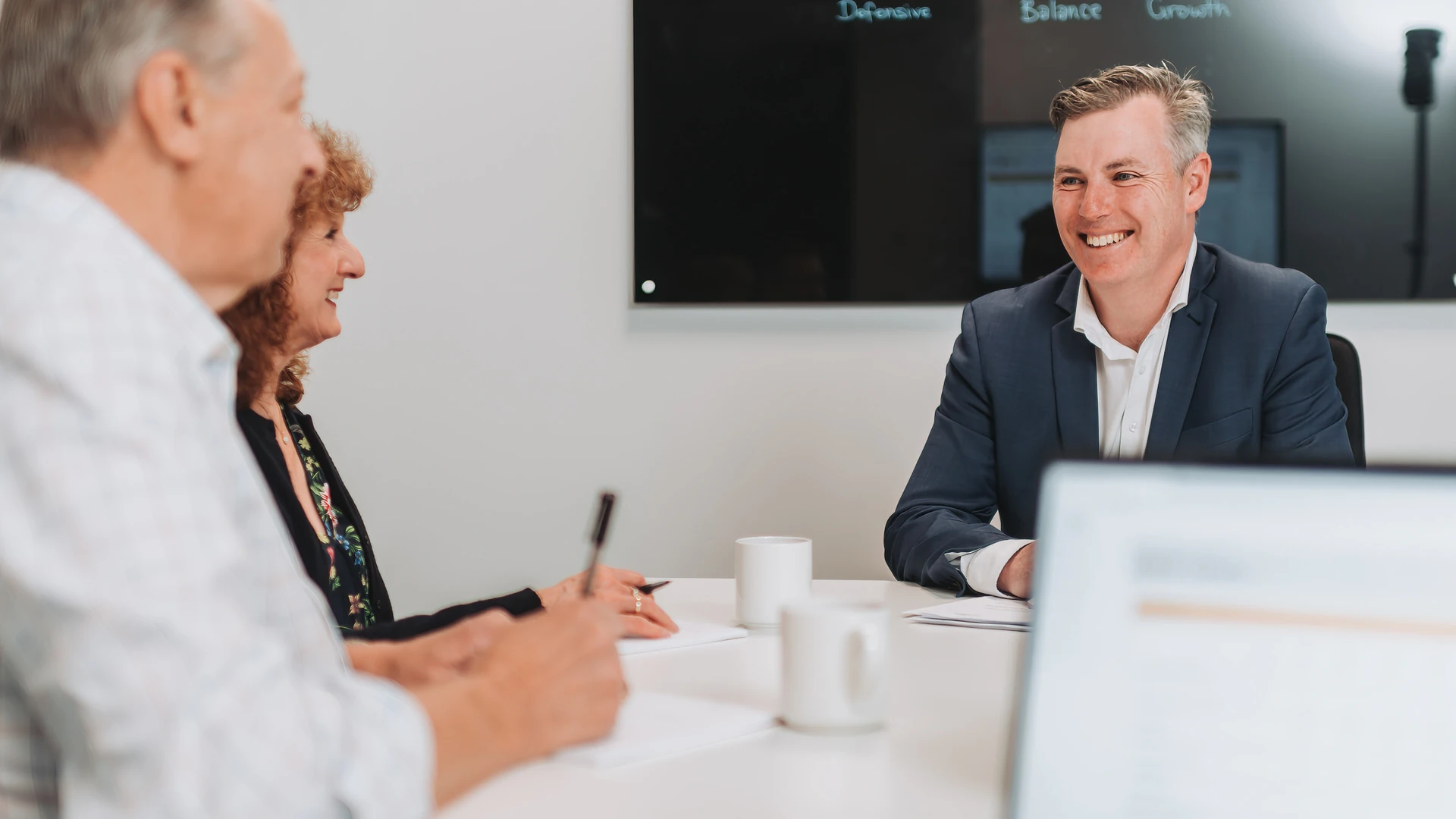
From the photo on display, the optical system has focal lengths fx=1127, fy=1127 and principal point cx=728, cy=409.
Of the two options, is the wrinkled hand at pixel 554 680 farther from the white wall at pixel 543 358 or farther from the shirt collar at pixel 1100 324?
the white wall at pixel 543 358

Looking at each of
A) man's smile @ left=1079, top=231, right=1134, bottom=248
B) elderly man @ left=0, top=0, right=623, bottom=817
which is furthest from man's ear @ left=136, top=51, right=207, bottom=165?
man's smile @ left=1079, top=231, right=1134, bottom=248

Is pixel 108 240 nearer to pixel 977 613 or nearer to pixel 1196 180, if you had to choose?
pixel 977 613

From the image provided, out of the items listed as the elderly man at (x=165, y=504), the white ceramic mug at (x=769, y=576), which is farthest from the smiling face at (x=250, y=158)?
the white ceramic mug at (x=769, y=576)

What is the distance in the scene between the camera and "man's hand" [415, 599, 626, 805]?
699mm

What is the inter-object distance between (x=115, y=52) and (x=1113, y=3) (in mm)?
2126

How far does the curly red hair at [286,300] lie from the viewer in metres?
1.56

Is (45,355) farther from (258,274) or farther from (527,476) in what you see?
(527,476)

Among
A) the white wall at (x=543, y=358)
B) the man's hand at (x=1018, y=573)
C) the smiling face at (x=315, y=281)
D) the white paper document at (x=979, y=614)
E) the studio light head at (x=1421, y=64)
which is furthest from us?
the white wall at (x=543, y=358)

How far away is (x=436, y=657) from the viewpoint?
0.99 metres

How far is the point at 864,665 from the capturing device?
875 mm

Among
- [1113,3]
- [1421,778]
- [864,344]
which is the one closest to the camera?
[1421,778]

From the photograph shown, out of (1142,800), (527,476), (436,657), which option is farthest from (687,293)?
(1142,800)

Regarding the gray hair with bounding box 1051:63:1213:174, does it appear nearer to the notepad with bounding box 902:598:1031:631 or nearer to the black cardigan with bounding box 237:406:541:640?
the notepad with bounding box 902:598:1031:631

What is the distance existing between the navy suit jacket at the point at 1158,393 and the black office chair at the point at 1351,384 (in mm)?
88
